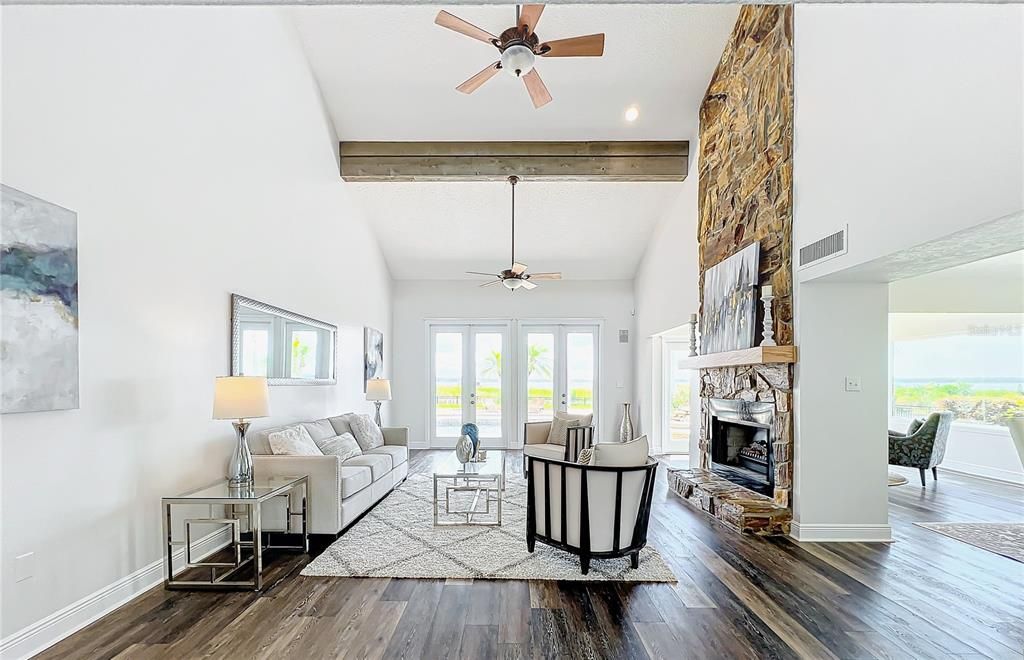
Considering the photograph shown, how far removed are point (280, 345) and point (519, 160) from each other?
372cm

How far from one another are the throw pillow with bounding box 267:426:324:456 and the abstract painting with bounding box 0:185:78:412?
1.89m

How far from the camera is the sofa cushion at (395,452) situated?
6477mm

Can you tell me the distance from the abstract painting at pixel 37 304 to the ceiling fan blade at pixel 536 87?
2996mm

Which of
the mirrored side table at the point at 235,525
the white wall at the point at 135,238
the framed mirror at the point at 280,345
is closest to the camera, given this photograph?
the white wall at the point at 135,238

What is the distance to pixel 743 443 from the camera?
585 centimetres

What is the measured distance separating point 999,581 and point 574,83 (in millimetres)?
5566

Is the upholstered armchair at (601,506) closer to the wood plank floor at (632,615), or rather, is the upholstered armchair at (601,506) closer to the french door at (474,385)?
the wood plank floor at (632,615)

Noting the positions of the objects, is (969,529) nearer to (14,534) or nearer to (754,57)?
(754,57)

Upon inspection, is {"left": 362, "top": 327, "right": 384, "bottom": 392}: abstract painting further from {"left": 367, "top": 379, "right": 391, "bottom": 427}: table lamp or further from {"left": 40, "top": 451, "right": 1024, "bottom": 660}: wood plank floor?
{"left": 40, "top": 451, "right": 1024, "bottom": 660}: wood plank floor

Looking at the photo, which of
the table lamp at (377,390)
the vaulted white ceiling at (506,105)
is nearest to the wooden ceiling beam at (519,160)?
the vaulted white ceiling at (506,105)

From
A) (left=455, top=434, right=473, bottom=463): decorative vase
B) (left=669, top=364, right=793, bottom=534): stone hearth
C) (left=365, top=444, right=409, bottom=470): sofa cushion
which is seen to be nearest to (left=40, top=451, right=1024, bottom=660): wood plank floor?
(left=669, top=364, right=793, bottom=534): stone hearth

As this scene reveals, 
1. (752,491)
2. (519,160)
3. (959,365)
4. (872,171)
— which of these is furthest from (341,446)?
(959,365)

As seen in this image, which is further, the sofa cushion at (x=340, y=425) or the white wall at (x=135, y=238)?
the sofa cushion at (x=340, y=425)

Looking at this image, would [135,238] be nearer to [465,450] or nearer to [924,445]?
[465,450]
